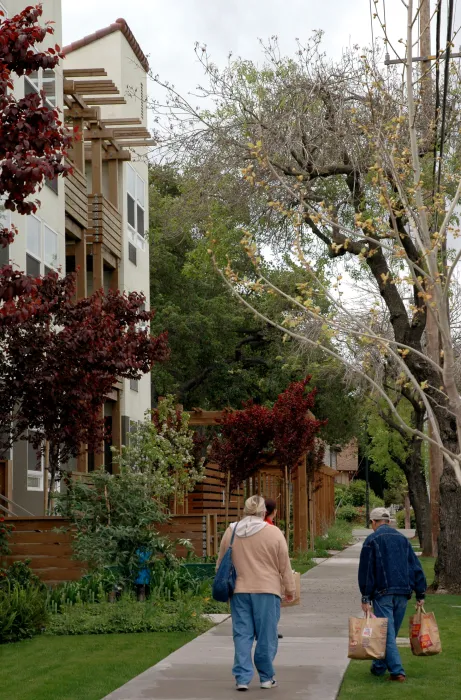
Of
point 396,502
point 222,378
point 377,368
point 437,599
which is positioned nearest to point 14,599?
point 437,599

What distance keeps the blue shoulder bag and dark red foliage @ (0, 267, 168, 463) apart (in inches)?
274

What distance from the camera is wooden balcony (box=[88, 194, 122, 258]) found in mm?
26734

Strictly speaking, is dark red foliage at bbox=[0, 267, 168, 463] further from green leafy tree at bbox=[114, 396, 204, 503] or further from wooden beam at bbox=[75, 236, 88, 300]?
wooden beam at bbox=[75, 236, 88, 300]

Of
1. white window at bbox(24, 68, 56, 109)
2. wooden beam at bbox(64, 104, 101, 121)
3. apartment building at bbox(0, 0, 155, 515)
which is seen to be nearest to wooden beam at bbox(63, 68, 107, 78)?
apartment building at bbox(0, 0, 155, 515)

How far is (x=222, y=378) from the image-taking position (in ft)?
145

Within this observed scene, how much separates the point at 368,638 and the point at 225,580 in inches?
52.4

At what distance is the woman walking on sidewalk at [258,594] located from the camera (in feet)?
31.6

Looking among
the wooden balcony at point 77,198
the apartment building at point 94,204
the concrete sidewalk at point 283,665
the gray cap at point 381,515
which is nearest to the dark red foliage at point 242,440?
the apartment building at point 94,204

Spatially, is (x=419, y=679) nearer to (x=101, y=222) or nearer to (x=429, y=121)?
(x=429, y=121)

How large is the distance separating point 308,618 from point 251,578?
6.11m

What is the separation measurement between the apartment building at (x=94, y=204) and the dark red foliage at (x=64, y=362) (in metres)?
2.41

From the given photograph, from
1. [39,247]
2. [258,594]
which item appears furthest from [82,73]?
[258,594]

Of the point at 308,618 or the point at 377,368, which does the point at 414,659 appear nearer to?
the point at 308,618

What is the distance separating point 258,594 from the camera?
381 inches
